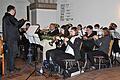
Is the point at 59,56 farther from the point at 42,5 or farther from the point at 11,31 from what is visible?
the point at 42,5

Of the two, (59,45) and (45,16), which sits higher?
(45,16)

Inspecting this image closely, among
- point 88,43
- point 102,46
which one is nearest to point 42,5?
point 88,43

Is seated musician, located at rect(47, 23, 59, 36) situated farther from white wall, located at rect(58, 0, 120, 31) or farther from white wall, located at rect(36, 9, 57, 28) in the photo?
white wall, located at rect(36, 9, 57, 28)

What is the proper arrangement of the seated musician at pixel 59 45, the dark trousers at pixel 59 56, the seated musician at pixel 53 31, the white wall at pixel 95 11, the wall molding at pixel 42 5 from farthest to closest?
the wall molding at pixel 42 5 < the white wall at pixel 95 11 < the seated musician at pixel 53 31 < the seated musician at pixel 59 45 < the dark trousers at pixel 59 56

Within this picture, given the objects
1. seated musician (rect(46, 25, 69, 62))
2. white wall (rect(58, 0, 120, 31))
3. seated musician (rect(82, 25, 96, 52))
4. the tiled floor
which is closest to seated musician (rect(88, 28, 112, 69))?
seated musician (rect(82, 25, 96, 52))

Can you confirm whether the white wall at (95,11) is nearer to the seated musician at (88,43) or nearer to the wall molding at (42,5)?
the wall molding at (42,5)

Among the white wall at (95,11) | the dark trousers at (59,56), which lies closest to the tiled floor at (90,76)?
the dark trousers at (59,56)

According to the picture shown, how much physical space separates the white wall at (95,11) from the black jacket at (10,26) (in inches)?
151

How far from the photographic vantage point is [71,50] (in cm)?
575

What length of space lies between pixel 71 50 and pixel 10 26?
61.5 inches

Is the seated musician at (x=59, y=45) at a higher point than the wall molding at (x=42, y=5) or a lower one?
lower

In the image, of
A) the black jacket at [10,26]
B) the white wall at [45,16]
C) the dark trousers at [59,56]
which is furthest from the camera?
the white wall at [45,16]

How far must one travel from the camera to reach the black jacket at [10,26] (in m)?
6.18

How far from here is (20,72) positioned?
21.4 ft
